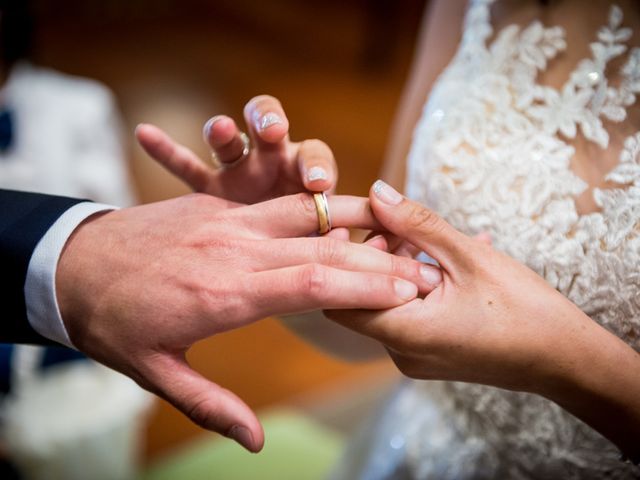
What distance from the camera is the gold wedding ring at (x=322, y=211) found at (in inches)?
35.7

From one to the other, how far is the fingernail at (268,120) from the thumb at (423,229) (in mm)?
180

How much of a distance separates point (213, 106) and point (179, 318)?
3860 millimetres

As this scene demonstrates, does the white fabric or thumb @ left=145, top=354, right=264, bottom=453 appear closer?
thumb @ left=145, top=354, right=264, bottom=453

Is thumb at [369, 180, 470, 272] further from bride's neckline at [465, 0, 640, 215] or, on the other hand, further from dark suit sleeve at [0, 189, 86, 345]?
dark suit sleeve at [0, 189, 86, 345]

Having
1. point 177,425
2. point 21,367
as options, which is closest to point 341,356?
point 21,367

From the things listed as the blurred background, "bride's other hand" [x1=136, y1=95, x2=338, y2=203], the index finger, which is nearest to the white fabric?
→ the blurred background

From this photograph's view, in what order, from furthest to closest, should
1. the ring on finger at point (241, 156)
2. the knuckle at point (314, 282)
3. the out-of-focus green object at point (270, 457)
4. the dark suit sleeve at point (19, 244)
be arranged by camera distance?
the out-of-focus green object at point (270, 457) < the ring on finger at point (241, 156) < the dark suit sleeve at point (19, 244) < the knuckle at point (314, 282)

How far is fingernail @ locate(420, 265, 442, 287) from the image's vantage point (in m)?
0.85

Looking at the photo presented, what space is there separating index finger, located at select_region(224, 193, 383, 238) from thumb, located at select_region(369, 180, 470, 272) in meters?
0.05

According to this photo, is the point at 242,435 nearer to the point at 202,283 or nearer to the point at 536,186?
the point at 202,283

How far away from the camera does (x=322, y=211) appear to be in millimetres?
907

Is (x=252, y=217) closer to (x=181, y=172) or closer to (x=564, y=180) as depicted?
(x=181, y=172)

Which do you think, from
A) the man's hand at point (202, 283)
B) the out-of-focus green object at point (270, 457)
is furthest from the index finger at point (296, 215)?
the out-of-focus green object at point (270, 457)

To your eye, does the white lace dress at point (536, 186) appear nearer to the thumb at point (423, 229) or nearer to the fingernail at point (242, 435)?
the thumb at point (423, 229)
